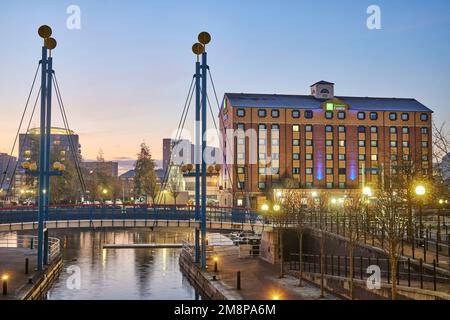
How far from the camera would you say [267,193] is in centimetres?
9850

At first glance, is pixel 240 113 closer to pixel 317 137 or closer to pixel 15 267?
pixel 317 137

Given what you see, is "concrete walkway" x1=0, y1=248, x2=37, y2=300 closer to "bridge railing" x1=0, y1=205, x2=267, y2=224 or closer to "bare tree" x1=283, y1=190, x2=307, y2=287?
"bridge railing" x1=0, y1=205, x2=267, y2=224

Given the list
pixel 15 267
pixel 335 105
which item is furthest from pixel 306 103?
pixel 15 267

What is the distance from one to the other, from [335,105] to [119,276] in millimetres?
69082

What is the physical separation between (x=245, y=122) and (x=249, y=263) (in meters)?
59.0

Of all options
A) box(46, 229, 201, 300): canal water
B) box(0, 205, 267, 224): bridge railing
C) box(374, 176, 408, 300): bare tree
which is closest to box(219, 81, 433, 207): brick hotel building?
box(46, 229, 201, 300): canal water

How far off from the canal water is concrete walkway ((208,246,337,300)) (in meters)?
2.62

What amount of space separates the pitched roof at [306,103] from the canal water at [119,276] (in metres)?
45.4

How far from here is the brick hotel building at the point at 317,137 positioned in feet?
326

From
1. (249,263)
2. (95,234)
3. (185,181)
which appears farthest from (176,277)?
(185,181)

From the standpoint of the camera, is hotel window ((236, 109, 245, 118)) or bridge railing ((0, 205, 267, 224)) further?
hotel window ((236, 109, 245, 118))

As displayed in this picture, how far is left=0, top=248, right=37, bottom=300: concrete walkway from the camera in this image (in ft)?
94.7

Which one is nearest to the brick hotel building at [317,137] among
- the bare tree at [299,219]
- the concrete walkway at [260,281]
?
the bare tree at [299,219]
